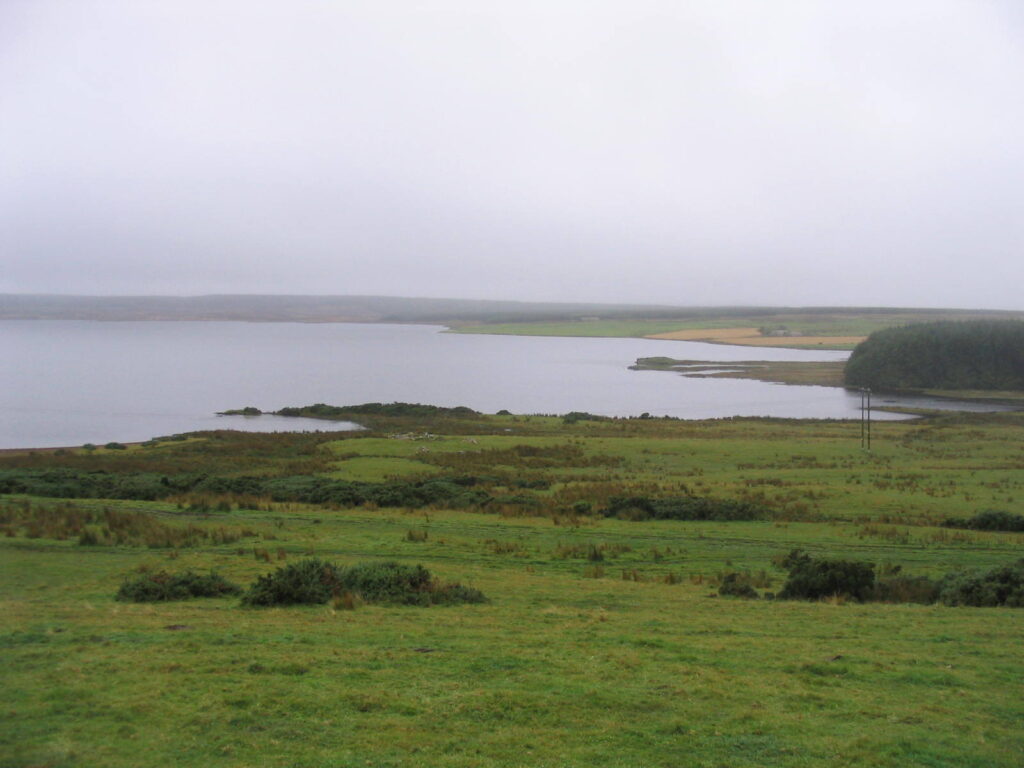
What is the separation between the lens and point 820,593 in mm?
13531

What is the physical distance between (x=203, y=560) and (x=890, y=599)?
11.4 metres

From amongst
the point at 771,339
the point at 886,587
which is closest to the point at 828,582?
the point at 886,587

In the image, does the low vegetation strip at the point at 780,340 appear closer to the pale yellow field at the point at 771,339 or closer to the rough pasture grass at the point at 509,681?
the pale yellow field at the point at 771,339

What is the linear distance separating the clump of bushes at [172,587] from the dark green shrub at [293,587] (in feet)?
1.91

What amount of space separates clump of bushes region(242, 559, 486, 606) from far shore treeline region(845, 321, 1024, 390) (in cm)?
9666

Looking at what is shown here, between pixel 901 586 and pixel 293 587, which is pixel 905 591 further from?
pixel 293 587

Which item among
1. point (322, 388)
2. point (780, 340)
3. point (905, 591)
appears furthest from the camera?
point (780, 340)

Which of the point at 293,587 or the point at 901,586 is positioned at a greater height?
the point at 293,587

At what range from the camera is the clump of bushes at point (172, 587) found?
11.8 meters

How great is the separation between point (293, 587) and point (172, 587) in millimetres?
1763

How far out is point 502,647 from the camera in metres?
9.42

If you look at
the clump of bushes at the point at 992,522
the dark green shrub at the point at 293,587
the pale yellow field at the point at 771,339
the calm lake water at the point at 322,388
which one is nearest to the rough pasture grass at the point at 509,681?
the dark green shrub at the point at 293,587

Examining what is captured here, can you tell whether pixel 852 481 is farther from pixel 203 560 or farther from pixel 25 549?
pixel 25 549

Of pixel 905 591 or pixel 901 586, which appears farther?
pixel 901 586
